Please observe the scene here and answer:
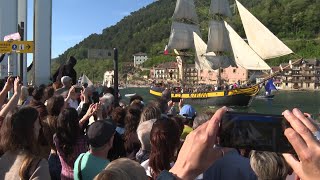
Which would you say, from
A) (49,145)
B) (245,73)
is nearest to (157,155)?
(49,145)

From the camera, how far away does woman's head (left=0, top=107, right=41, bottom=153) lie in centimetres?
300

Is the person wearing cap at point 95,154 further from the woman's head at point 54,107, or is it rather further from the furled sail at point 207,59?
the furled sail at point 207,59

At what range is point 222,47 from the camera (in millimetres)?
61062

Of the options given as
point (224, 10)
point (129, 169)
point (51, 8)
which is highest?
point (224, 10)

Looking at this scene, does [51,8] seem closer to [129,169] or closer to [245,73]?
[129,169]

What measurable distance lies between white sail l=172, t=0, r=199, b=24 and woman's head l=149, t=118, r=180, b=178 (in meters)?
64.3

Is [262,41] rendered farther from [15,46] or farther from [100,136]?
[100,136]

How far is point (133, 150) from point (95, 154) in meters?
1.09

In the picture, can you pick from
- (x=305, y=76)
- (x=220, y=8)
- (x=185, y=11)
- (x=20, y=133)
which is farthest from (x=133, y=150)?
(x=305, y=76)

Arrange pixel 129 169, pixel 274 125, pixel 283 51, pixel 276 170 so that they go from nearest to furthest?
pixel 274 125
pixel 129 169
pixel 276 170
pixel 283 51

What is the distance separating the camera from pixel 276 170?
8.71 feet

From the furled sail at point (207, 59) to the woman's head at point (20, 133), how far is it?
59506 millimetres

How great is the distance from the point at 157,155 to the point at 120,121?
81.6 inches

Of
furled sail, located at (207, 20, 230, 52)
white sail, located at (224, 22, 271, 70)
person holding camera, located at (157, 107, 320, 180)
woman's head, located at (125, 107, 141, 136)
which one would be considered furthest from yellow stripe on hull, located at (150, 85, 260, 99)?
person holding camera, located at (157, 107, 320, 180)
